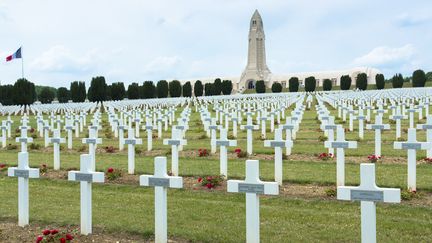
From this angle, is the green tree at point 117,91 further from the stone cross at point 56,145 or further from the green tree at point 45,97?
the stone cross at point 56,145

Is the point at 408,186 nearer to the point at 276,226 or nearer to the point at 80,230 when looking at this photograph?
the point at 276,226

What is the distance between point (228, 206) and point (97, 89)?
4062 cm

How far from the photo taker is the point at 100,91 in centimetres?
4569

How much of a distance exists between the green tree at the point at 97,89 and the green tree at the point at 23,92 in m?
5.83

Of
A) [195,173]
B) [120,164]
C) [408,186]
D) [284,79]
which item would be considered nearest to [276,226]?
[408,186]

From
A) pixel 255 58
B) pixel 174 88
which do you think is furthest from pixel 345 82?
pixel 255 58

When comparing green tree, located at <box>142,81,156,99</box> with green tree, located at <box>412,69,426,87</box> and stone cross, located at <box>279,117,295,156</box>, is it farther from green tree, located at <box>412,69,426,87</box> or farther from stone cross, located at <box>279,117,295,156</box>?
stone cross, located at <box>279,117,295,156</box>

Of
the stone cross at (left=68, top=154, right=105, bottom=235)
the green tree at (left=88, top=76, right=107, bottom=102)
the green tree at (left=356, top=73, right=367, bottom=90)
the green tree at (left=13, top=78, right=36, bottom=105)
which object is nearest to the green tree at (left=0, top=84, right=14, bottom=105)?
the green tree at (left=13, top=78, right=36, bottom=105)

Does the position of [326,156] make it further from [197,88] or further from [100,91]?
[197,88]

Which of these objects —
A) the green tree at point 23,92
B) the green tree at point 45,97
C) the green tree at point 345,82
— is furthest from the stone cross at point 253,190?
the green tree at point 345,82

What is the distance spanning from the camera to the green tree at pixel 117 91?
51.3 metres

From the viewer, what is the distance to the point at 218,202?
6.98 m

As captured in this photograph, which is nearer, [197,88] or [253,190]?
[253,190]

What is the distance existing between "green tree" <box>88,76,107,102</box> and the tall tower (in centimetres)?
5016
